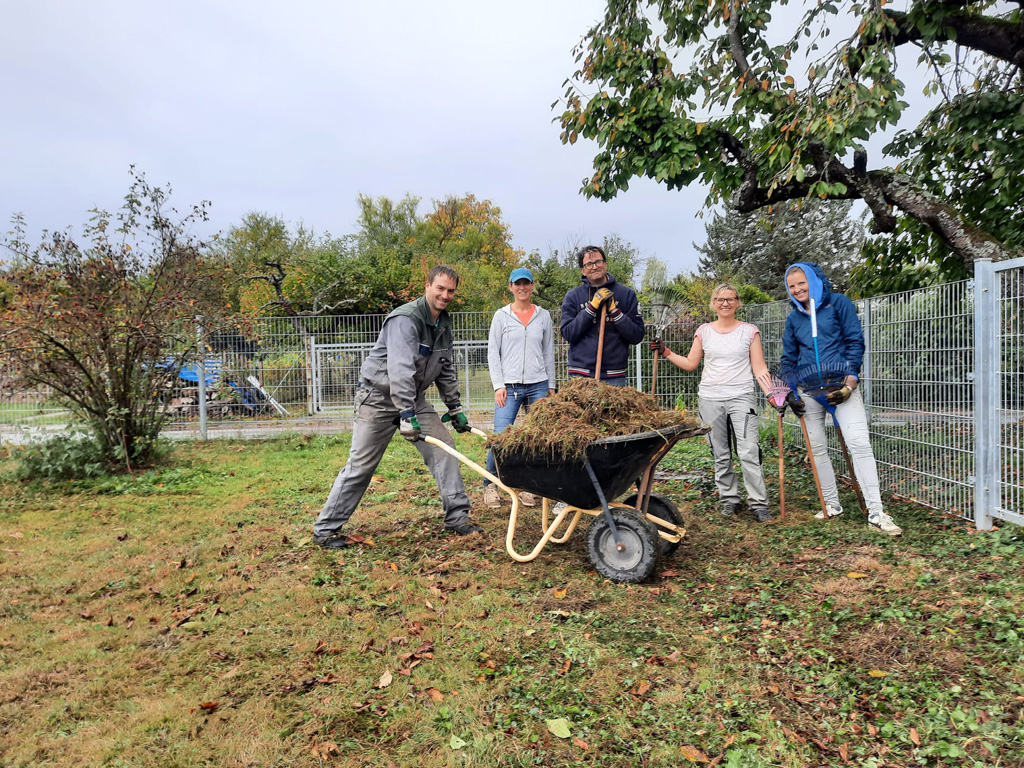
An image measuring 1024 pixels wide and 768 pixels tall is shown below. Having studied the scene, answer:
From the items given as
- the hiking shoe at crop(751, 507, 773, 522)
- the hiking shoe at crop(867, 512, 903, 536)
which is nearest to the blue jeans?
the hiking shoe at crop(751, 507, 773, 522)

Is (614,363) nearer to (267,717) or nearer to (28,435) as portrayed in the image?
(267,717)

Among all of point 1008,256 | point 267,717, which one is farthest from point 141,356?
point 1008,256

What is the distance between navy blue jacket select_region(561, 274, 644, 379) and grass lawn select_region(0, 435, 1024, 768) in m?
1.18

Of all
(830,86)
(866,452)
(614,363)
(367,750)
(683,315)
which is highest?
(830,86)

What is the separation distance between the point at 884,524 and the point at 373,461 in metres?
3.20

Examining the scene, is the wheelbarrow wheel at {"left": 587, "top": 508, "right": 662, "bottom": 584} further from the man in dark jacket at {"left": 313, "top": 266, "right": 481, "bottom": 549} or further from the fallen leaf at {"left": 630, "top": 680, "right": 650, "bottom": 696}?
the man in dark jacket at {"left": 313, "top": 266, "right": 481, "bottom": 549}

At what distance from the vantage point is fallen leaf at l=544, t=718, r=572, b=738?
2.11 m

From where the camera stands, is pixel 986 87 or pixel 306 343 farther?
pixel 306 343

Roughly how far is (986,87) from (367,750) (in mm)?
7397

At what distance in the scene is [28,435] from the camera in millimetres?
6852

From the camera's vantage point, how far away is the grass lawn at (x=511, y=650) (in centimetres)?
207

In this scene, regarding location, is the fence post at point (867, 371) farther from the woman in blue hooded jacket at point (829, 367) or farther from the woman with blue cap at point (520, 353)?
the woman with blue cap at point (520, 353)

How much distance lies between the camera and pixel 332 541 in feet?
13.6

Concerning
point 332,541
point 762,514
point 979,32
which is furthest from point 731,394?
point 979,32
